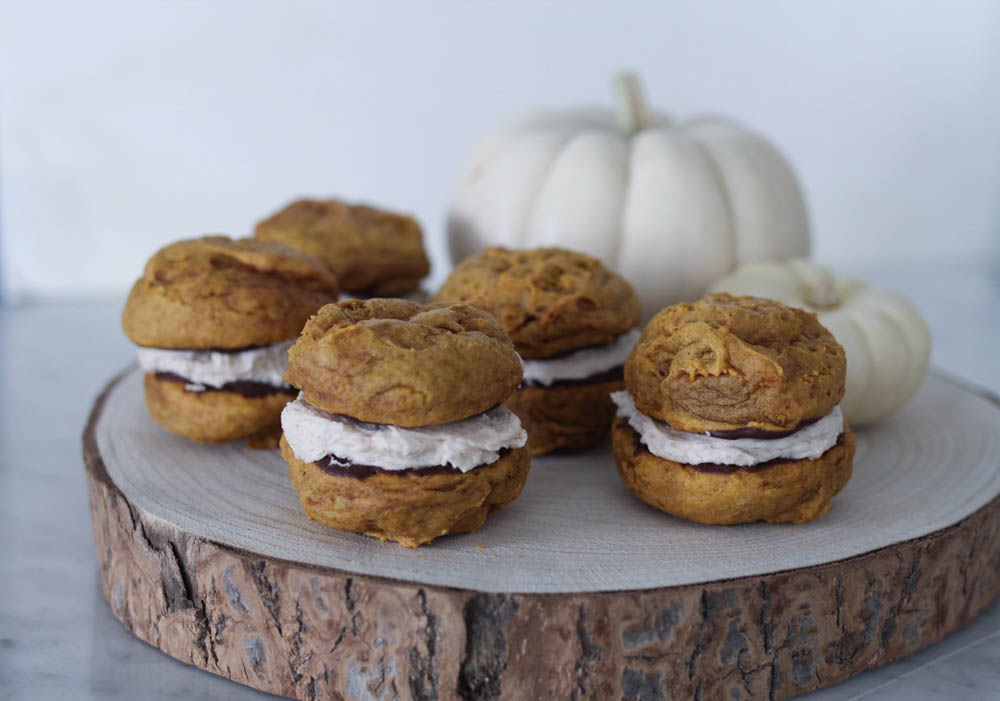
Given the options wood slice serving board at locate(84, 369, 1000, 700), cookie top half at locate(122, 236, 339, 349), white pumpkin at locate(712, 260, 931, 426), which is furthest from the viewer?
white pumpkin at locate(712, 260, 931, 426)

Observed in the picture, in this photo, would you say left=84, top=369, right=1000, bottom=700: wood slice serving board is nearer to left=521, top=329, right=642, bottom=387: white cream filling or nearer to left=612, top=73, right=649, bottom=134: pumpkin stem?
left=521, top=329, right=642, bottom=387: white cream filling

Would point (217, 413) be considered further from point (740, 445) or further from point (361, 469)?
point (740, 445)

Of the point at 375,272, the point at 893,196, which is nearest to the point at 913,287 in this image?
the point at 893,196

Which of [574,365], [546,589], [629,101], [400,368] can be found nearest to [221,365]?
[400,368]

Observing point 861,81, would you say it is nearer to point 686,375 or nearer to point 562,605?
point 686,375

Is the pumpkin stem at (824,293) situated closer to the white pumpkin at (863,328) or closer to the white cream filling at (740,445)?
the white pumpkin at (863,328)

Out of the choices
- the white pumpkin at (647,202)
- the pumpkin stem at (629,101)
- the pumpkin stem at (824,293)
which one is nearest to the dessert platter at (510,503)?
the pumpkin stem at (824,293)

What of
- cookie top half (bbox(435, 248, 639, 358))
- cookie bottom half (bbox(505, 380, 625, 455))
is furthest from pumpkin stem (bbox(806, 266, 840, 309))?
cookie bottom half (bbox(505, 380, 625, 455))
